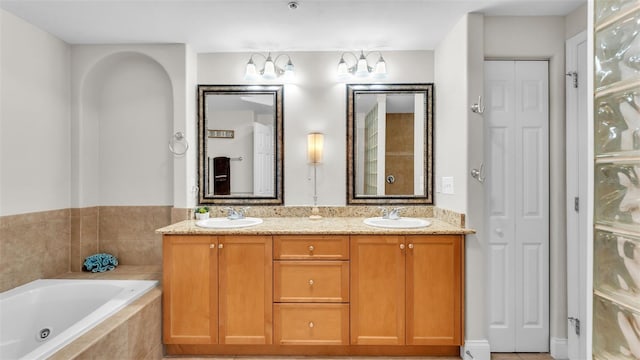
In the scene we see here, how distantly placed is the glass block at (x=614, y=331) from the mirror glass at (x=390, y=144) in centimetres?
156

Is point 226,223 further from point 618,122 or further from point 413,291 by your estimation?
point 618,122

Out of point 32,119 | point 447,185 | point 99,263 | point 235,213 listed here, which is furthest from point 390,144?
point 32,119

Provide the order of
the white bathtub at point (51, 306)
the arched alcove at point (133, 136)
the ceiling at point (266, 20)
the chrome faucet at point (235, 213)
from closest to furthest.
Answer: the white bathtub at point (51, 306)
the ceiling at point (266, 20)
the chrome faucet at point (235, 213)
the arched alcove at point (133, 136)

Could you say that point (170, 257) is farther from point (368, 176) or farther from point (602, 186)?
point (602, 186)

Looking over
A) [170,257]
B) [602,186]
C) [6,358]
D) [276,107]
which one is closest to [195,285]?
[170,257]

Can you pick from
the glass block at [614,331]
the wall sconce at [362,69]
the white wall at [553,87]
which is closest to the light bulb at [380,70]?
the wall sconce at [362,69]

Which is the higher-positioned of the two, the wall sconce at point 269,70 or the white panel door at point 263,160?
the wall sconce at point 269,70

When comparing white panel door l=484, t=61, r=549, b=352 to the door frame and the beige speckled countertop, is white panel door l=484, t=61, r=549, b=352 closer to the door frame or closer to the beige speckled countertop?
the door frame

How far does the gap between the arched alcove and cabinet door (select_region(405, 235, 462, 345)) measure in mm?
2084

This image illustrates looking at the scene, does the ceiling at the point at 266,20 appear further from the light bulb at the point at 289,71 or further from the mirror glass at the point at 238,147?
the mirror glass at the point at 238,147

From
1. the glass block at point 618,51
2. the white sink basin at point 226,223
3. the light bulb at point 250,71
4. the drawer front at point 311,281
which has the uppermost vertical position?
the light bulb at point 250,71

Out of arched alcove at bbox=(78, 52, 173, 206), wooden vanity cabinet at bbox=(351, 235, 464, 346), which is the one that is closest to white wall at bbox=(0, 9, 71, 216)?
arched alcove at bbox=(78, 52, 173, 206)

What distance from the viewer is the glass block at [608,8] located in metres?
1.16

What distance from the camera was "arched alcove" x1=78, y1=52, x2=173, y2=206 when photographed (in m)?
2.84
